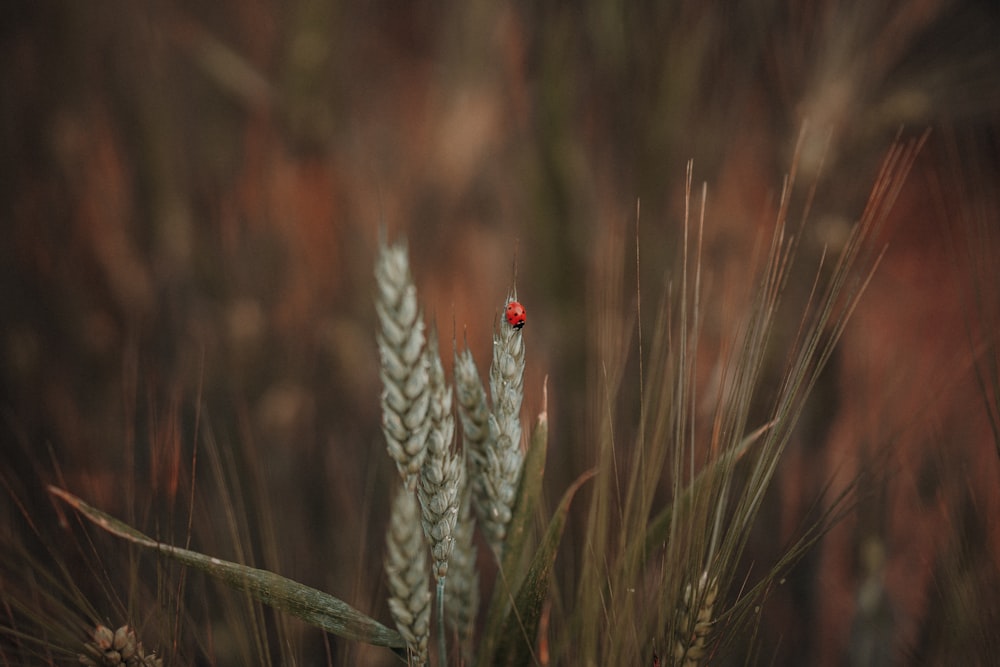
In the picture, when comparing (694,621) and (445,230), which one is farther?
(445,230)

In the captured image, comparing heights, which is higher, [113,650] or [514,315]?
[514,315]

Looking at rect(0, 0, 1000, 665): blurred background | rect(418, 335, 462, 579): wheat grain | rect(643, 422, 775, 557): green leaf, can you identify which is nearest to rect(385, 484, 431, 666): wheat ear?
rect(418, 335, 462, 579): wheat grain

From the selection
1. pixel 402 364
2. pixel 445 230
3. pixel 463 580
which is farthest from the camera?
pixel 445 230

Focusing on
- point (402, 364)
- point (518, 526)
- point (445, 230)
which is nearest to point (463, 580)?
point (518, 526)

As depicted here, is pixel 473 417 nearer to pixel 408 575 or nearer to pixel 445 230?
pixel 408 575

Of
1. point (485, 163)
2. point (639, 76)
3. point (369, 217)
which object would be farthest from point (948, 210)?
point (369, 217)

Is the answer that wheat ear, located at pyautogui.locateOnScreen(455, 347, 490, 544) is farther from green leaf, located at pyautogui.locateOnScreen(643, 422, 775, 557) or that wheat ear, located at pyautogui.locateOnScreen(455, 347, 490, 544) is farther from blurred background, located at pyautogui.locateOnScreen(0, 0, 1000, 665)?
blurred background, located at pyautogui.locateOnScreen(0, 0, 1000, 665)
